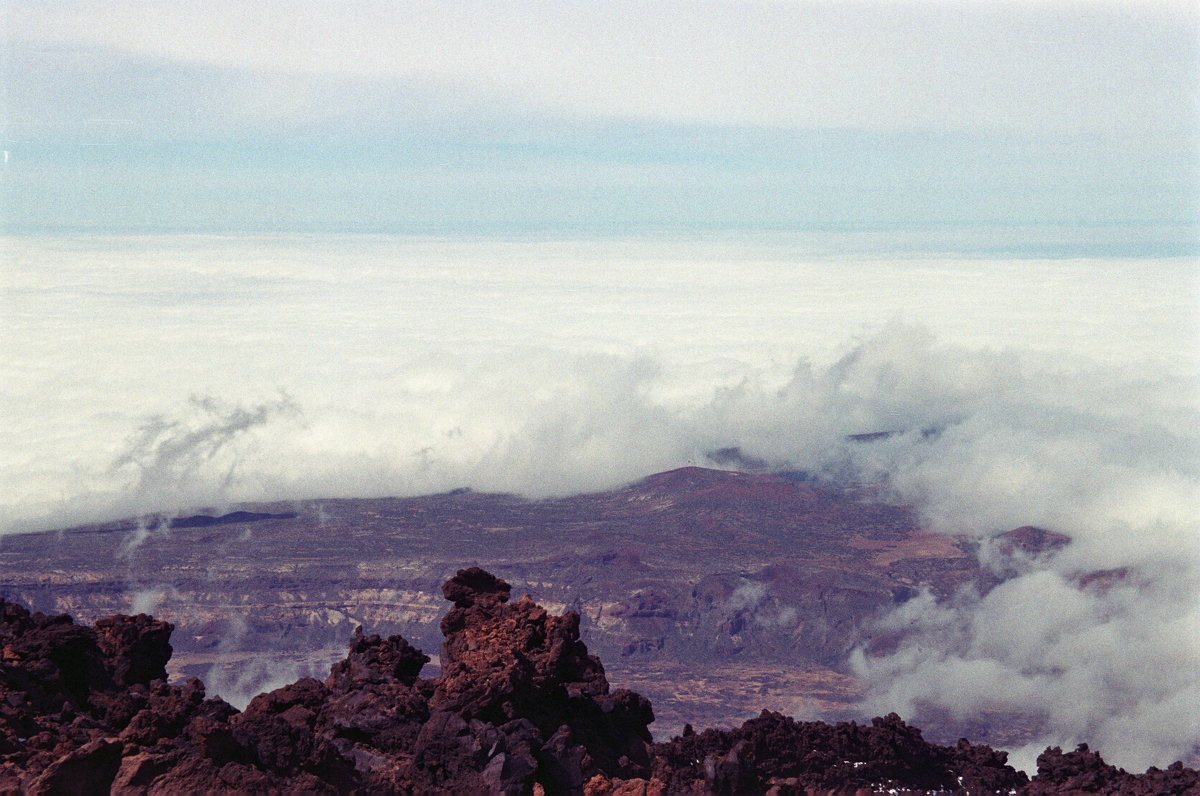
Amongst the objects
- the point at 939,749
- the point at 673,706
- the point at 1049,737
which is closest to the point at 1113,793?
the point at 939,749

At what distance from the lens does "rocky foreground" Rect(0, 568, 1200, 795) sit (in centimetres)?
2233

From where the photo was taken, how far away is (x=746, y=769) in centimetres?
2509

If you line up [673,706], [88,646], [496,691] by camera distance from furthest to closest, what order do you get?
1. [673,706]
2. [88,646]
3. [496,691]

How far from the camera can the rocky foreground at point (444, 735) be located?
73.3 ft

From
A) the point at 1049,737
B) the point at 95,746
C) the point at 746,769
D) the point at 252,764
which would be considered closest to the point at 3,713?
the point at 95,746

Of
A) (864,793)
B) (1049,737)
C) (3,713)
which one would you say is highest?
(3,713)

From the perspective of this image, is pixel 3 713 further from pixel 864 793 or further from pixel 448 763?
pixel 864 793

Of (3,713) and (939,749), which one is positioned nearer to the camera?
(3,713)

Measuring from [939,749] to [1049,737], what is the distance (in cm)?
18132

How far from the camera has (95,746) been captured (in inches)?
858

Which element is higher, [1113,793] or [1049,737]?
[1113,793]

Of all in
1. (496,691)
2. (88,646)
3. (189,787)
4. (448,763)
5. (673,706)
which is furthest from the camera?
(673,706)

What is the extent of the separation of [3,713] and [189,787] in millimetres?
4179

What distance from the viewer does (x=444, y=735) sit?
77.5 feet
